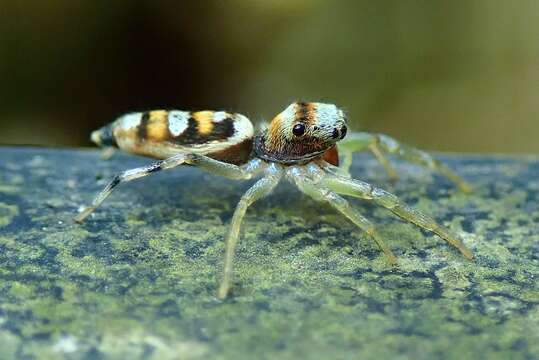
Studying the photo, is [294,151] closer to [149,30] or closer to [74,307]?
[74,307]

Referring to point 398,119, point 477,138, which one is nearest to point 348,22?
point 398,119

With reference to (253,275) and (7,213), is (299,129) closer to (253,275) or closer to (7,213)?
(253,275)

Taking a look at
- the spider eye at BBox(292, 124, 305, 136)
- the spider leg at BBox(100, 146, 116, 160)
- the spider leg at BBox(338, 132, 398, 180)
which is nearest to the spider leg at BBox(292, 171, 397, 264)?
the spider eye at BBox(292, 124, 305, 136)

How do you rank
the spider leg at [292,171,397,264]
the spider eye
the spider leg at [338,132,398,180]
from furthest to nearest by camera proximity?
the spider leg at [338,132,398,180] → the spider eye → the spider leg at [292,171,397,264]

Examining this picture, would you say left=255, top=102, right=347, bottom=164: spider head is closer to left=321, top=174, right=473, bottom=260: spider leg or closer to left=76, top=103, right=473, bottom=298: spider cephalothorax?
left=76, top=103, right=473, bottom=298: spider cephalothorax

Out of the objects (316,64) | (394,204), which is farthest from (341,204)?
(316,64)

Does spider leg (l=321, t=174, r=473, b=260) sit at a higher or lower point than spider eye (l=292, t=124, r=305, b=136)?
lower

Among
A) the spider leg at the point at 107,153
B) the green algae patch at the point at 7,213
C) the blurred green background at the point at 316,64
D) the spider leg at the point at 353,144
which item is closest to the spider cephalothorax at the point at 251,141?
the spider leg at the point at 353,144
